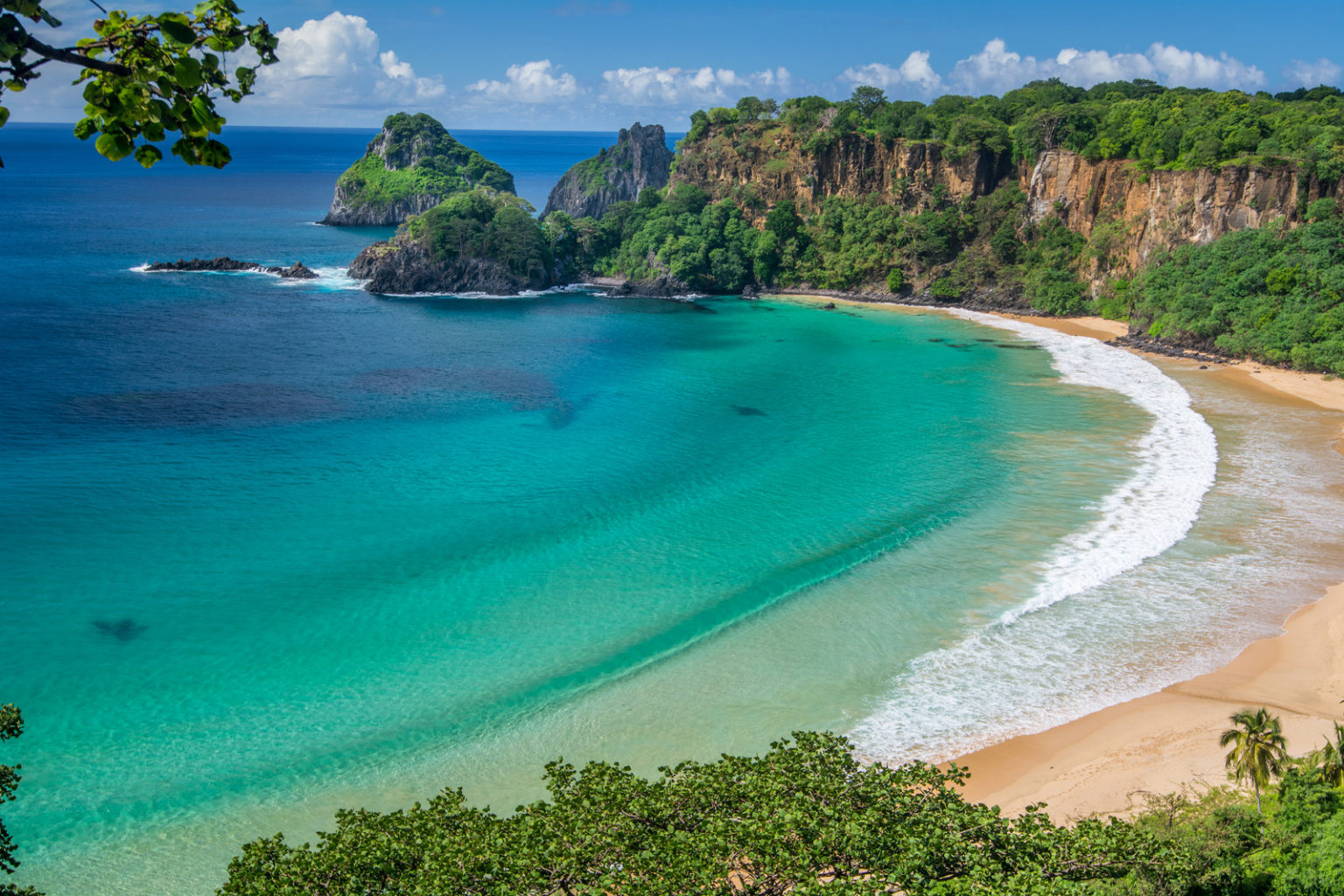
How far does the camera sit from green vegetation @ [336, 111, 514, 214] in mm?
127312

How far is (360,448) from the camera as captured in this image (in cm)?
3916

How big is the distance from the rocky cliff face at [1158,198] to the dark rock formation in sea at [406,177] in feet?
263

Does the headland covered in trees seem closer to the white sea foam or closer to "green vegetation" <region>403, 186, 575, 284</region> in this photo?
"green vegetation" <region>403, 186, 575, 284</region>

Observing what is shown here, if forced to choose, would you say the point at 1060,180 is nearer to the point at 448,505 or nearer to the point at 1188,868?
the point at 448,505

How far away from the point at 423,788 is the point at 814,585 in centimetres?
1342

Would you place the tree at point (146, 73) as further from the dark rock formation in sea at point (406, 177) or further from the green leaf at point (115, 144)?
the dark rock formation in sea at point (406, 177)

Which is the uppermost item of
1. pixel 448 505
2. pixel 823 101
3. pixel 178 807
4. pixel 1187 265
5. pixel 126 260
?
pixel 823 101

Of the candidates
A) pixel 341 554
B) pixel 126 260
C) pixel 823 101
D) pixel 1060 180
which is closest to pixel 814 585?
pixel 341 554

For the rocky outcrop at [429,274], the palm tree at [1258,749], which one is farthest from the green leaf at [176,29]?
the rocky outcrop at [429,274]

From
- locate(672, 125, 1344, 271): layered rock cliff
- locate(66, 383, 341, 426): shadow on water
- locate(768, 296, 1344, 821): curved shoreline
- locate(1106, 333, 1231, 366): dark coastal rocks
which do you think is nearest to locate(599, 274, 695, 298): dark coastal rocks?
locate(672, 125, 1344, 271): layered rock cliff

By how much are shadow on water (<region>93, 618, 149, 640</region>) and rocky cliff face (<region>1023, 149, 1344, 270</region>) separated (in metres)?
65.7

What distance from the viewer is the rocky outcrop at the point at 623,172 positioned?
118 m

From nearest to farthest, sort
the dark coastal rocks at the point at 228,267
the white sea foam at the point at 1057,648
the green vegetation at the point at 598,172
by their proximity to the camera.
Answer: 1. the white sea foam at the point at 1057,648
2. the dark coastal rocks at the point at 228,267
3. the green vegetation at the point at 598,172

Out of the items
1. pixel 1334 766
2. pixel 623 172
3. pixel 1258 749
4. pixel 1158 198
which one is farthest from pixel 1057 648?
pixel 623 172
